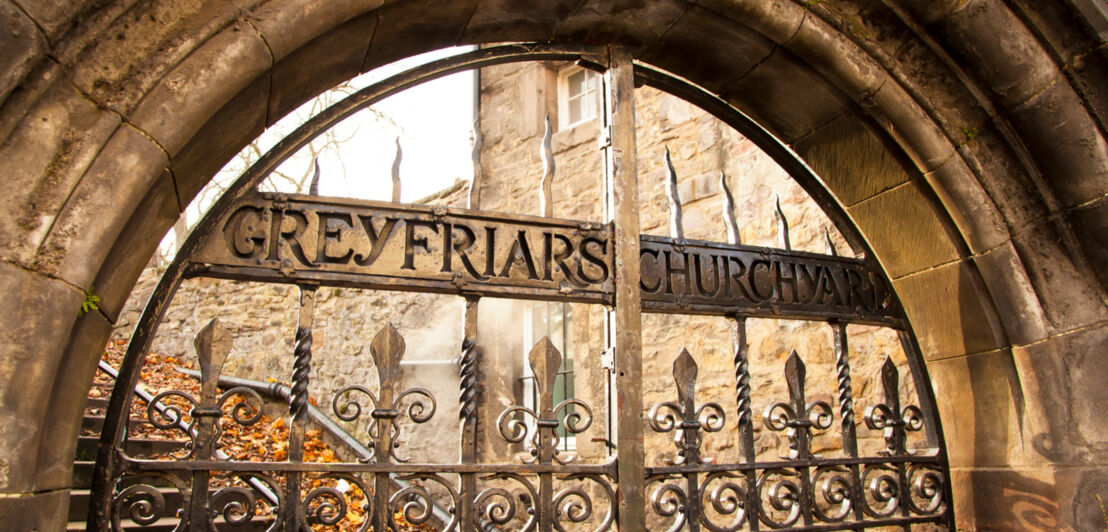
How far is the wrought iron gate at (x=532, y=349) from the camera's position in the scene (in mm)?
1991

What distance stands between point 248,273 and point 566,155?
558 cm

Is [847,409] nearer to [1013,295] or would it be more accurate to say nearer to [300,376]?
[1013,295]

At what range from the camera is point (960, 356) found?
2.74 meters

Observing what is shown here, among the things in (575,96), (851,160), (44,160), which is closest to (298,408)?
(44,160)

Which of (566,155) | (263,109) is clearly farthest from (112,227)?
(566,155)

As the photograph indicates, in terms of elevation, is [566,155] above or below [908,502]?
above

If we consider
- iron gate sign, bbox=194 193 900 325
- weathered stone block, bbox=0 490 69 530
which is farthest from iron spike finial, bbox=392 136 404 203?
weathered stone block, bbox=0 490 69 530

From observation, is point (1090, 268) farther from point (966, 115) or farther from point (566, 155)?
point (566, 155)

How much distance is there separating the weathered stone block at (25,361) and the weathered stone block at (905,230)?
8.49 feet

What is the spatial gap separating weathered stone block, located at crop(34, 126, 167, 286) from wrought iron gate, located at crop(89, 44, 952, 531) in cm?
39

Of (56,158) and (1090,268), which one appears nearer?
(56,158)

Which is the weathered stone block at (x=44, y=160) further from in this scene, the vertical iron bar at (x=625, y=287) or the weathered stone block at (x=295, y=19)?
the vertical iron bar at (x=625, y=287)

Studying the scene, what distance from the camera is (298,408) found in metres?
2.07

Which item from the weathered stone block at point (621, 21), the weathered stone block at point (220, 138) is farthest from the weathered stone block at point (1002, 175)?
the weathered stone block at point (220, 138)
